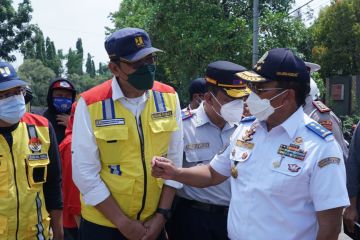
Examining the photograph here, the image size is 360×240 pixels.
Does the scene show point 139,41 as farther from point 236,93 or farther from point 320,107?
point 320,107

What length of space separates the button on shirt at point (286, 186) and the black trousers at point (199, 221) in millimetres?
673

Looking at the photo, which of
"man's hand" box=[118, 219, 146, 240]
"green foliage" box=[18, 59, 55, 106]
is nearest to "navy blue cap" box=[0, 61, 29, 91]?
"man's hand" box=[118, 219, 146, 240]

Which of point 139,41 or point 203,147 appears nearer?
point 139,41

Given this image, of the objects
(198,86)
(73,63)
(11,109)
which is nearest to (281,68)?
(11,109)

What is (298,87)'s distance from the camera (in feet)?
8.14

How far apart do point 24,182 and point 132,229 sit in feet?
2.34

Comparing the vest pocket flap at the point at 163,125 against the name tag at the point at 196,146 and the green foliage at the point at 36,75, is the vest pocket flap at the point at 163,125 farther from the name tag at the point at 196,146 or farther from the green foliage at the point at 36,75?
the green foliage at the point at 36,75

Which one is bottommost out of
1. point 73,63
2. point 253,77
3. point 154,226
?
point 73,63

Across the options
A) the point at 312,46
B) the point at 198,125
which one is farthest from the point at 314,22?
the point at 198,125

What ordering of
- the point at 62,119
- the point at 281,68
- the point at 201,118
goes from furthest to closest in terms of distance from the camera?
1. the point at 62,119
2. the point at 201,118
3. the point at 281,68

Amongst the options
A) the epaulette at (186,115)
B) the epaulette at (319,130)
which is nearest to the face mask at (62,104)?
the epaulette at (186,115)

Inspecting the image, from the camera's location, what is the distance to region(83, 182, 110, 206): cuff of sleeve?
278cm

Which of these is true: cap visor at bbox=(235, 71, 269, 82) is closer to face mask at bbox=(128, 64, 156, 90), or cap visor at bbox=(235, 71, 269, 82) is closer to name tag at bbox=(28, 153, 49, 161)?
face mask at bbox=(128, 64, 156, 90)

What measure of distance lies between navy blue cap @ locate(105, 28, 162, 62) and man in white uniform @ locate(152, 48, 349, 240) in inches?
25.8
